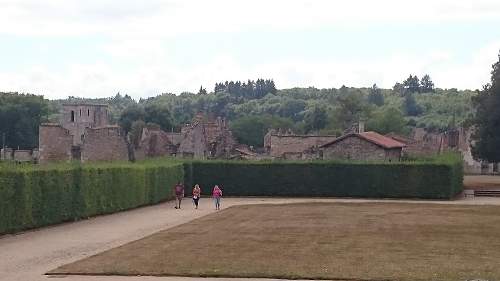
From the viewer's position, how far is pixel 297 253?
71.1 feet

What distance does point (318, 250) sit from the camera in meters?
22.4

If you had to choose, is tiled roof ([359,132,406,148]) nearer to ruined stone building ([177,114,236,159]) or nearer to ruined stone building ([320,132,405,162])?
ruined stone building ([320,132,405,162])

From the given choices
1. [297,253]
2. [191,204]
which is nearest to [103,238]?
[297,253]

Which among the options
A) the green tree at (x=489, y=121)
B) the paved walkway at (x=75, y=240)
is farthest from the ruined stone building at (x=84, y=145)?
the green tree at (x=489, y=121)

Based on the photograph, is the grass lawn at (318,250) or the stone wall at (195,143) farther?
the stone wall at (195,143)

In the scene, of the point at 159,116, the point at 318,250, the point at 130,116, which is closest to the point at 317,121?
the point at 159,116

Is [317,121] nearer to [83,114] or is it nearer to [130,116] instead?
[130,116]

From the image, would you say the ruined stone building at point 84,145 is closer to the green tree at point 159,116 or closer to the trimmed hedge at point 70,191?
the trimmed hedge at point 70,191

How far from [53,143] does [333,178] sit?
19.4 m

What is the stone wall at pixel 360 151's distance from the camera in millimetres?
64062

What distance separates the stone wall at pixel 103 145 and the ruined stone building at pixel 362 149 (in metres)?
15.6

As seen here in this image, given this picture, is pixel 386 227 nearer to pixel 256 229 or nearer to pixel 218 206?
pixel 256 229

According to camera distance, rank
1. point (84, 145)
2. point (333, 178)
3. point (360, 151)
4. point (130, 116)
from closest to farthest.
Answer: point (84, 145) → point (333, 178) → point (360, 151) → point (130, 116)

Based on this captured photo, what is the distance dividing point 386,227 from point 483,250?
7.96 m
